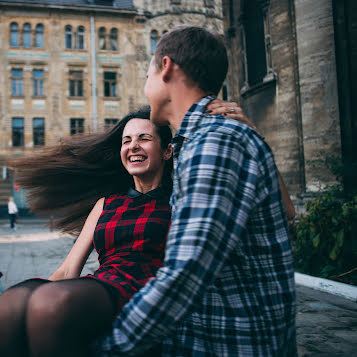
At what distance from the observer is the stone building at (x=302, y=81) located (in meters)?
6.79

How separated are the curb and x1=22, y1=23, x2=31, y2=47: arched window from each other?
2818cm

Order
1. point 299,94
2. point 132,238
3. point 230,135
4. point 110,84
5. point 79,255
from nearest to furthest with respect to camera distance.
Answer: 1. point 230,135
2. point 132,238
3. point 79,255
4. point 299,94
5. point 110,84

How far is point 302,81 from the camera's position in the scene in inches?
299

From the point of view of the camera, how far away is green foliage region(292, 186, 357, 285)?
518 centimetres

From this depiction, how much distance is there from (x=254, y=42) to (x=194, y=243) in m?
9.33

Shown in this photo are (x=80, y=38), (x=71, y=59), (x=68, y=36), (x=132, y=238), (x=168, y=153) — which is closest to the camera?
(x=132, y=238)

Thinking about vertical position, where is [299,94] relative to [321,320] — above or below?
above

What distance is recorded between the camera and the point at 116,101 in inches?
1150

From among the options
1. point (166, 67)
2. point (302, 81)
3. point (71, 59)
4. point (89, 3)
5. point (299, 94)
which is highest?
point (89, 3)

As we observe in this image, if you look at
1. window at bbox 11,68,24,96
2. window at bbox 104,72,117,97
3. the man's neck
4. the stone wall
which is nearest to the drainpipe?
window at bbox 104,72,117,97

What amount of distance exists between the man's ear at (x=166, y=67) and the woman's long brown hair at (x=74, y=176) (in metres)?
1.25

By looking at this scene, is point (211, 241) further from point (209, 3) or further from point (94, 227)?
point (209, 3)

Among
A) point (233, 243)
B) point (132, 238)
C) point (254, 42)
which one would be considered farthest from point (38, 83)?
point (233, 243)

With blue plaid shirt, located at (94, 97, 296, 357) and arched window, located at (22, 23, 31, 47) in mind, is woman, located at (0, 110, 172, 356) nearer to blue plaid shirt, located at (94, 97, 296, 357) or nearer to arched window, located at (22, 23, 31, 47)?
blue plaid shirt, located at (94, 97, 296, 357)
